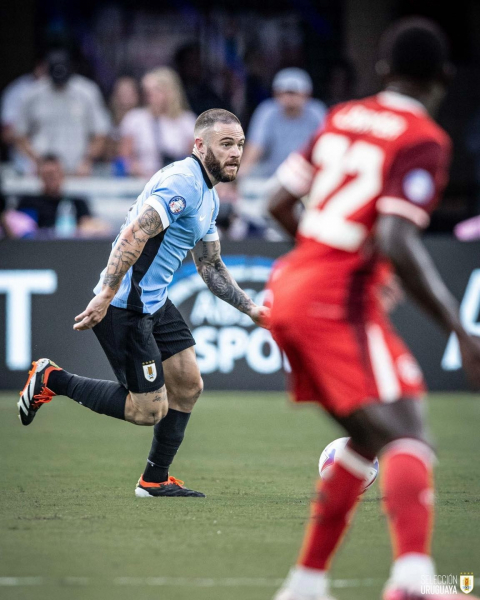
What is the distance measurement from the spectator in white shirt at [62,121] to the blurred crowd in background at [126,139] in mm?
13

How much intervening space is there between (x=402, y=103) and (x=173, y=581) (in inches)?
79.8

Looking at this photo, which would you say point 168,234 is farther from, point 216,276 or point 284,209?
point 284,209

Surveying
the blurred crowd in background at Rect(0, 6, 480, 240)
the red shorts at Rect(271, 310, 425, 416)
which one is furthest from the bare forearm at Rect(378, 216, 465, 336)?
the blurred crowd in background at Rect(0, 6, 480, 240)

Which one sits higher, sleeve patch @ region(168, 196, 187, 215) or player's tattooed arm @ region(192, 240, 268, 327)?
sleeve patch @ region(168, 196, 187, 215)

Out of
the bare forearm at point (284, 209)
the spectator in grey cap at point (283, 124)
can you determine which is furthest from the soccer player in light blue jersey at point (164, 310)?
the spectator in grey cap at point (283, 124)

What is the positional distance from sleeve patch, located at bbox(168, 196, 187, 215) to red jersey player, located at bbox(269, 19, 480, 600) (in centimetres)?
213

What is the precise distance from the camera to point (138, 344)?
20.3 ft

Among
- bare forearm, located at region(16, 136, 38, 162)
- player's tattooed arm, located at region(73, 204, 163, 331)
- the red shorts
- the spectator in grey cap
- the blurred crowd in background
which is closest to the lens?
the red shorts

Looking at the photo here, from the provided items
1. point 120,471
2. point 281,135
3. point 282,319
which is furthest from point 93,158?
point 282,319

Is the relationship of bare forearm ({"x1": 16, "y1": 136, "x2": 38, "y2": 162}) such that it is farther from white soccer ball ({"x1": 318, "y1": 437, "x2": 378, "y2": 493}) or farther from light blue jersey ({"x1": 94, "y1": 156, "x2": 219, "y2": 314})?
white soccer ball ({"x1": 318, "y1": 437, "x2": 378, "y2": 493})

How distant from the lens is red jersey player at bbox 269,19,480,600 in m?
3.51

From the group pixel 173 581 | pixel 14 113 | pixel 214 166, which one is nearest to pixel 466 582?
pixel 173 581

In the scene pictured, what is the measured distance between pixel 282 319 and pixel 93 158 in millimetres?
10603

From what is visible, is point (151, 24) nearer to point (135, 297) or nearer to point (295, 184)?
point (135, 297)
